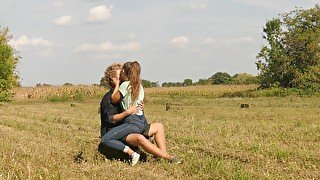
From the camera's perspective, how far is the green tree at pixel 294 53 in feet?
180

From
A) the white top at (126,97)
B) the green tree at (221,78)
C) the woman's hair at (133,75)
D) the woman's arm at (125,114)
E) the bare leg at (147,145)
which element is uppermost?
the green tree at (221,78)

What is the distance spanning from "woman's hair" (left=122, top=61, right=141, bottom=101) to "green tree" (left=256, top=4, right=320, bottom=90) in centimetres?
4834

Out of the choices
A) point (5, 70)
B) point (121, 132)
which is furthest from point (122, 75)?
point (5, 70)

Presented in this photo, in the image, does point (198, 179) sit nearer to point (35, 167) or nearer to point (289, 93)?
point (35, 167)

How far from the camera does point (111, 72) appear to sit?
9.40 meters

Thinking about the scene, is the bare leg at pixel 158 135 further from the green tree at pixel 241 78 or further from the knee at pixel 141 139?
the green tree at pixel 241 78

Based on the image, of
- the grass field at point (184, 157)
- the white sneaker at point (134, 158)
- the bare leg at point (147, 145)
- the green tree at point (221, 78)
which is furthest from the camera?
the green tree at point (221, 78)

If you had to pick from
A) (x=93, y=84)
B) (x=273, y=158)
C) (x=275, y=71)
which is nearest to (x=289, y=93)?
(x=275, y=71)

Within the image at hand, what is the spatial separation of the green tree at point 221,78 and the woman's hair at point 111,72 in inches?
3741

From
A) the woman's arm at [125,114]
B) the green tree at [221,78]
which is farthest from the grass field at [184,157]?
the green tree at [221,78]

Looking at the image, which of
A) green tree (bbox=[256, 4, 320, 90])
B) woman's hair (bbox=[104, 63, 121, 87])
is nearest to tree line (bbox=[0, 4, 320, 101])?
green tree (bbox=[256, 4, 320, 90])

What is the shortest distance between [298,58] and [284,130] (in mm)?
44819

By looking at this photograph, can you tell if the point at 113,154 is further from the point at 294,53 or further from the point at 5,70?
the point at 294,53

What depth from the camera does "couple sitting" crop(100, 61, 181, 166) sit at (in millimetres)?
8703
